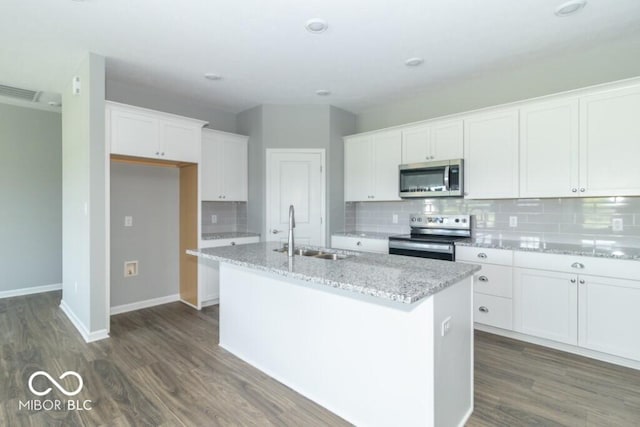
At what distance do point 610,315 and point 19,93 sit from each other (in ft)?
21.7

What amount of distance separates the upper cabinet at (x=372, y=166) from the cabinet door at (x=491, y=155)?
86 cm

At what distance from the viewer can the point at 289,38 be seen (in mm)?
2789

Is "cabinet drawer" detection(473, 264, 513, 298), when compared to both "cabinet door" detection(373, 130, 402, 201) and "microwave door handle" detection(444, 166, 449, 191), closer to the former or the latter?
"microwave door handle" detection(444, 166, 449, 191)

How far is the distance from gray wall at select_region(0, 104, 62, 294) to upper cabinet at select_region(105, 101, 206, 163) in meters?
2.40

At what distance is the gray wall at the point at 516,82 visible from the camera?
9.71 feet

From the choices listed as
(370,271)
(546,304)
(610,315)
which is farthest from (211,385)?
(610,315)

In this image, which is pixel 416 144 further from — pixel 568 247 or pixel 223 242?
pixel 223 242

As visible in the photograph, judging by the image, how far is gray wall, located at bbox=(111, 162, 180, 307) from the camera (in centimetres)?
393

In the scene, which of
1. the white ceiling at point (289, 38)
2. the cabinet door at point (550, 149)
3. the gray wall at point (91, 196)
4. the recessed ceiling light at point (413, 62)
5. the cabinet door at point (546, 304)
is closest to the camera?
the white ceiling at point (289, 38)

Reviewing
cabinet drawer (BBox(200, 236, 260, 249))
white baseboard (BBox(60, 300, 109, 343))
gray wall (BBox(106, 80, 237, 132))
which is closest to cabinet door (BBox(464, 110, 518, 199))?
cabinet drawer (BBox(200, 236, 260, 249))

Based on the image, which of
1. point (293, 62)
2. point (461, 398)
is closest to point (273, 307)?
point (461, 398)

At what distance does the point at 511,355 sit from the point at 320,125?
3.41m

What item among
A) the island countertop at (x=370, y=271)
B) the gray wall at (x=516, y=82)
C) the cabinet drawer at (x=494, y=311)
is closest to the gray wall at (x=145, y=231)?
the island countertop at (x=370, y=271)

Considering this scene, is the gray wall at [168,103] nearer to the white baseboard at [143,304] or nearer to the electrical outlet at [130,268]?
the electrical outlet at [130,268]
